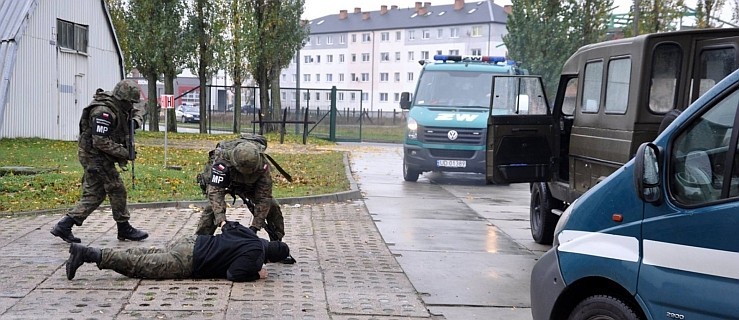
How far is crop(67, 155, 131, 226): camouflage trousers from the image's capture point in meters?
8.67

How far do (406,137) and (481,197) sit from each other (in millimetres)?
2621

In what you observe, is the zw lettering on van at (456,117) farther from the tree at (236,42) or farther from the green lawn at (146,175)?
the tree at (236,42)

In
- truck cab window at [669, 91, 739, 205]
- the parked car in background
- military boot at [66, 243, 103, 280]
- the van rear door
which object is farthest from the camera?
the parked car in background

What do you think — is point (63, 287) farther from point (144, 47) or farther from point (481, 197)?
point (144, 47)

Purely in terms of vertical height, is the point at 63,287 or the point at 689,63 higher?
the point at 689,63

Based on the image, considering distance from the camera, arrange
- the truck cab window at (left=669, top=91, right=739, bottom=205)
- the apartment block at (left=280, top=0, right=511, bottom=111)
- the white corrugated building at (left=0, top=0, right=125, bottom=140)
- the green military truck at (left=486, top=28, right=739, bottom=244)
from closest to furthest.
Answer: the truck cab window at (left=669, top=91, right=739, bottom=205)
the green military truck at (left=486, top=28, right=739, bottom=244)
the white corrugated building at (left=0, top=0, right=125, bottom=140)
the apartment block at (left=280, top=0, right=511, bottom=111)

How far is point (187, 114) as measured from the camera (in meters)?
60.3

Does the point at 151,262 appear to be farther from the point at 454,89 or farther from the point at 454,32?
the point at 454,32

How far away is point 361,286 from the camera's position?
7.36m

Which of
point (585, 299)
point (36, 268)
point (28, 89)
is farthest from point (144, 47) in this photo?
point (585, 299)

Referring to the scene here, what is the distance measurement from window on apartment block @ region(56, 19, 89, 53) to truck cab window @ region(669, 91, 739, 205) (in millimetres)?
24151

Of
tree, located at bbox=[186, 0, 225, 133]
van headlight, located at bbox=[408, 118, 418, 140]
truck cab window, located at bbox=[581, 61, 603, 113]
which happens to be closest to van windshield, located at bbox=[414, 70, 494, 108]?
van headlight, located at bbox=[408, 118, 418, 140]

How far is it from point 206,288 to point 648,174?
13.0 ft

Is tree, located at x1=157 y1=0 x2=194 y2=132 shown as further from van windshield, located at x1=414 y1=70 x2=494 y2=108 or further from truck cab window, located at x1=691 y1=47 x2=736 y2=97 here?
truck cab window, located at x1=691 y1=47 x2=736 y2=97
